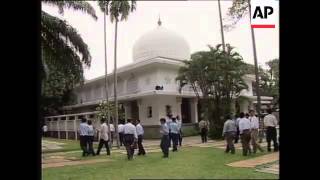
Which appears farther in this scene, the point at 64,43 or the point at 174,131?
the point at 174,131

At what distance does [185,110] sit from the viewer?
24094mm

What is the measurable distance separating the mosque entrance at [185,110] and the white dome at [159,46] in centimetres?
292

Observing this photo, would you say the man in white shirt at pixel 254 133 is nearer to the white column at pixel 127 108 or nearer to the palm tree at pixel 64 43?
the palm tree at pixel 64 43

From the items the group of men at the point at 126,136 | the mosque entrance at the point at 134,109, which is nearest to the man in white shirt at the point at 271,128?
the group of men at the point at 126,136

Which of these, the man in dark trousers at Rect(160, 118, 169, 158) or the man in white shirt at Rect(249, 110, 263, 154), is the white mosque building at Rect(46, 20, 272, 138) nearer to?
the man in dark trousers at Rect(160, 118, 169, 158)

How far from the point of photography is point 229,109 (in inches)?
781

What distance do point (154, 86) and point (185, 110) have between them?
4.25 metres

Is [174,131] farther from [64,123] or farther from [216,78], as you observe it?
[64,123]

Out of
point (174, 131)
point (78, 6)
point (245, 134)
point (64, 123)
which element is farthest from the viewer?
point (64, 123)

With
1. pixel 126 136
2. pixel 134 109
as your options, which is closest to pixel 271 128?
pixel 126 136
